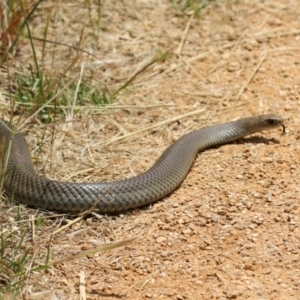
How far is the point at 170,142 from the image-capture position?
6941mm

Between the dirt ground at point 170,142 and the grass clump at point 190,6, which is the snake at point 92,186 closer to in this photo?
the dirt ground at point 170,142

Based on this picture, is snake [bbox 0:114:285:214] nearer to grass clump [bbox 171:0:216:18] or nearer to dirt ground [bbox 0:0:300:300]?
dirt ground [bbox 0:0:300:300]

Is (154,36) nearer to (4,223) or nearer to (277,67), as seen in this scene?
(277,67)

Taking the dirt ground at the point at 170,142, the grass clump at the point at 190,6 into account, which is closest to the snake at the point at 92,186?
the dirt ground at the point at 170,142

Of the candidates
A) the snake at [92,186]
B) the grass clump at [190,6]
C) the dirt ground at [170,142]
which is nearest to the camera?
the dirt ground at [170,142]

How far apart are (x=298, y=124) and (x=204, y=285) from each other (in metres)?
2.57

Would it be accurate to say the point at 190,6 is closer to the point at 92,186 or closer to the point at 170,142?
the point at 170,142

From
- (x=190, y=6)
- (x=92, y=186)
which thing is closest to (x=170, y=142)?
(x=92, y=186)

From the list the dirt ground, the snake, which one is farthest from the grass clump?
the snake

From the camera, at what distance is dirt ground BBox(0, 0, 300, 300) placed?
5152 millimetres

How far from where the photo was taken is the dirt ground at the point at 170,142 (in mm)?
5152

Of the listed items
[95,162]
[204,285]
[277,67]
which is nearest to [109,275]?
[204,285]

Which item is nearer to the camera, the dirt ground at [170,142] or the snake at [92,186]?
the dirt ground at [170,142]

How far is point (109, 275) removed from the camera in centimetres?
520
